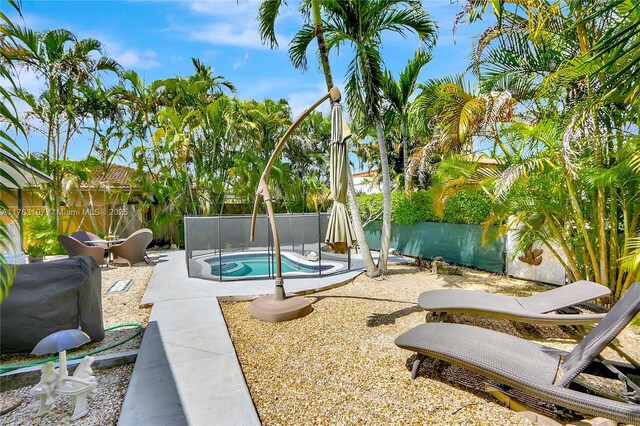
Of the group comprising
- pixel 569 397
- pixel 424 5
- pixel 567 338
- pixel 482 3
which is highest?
pixel 424 5

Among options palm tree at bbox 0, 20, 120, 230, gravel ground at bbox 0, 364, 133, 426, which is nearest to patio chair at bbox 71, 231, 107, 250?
palm tree at bbox 0, 20, 120, 230

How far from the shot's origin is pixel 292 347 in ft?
13.1

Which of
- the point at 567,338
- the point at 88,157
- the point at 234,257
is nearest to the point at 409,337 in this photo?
the point at 567,338

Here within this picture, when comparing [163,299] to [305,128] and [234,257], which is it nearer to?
[234,257]

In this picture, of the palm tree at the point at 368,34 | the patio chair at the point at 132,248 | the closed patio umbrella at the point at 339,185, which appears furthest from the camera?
the patio chair at the point at 132,248

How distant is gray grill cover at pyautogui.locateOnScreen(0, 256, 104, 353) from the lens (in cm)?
356

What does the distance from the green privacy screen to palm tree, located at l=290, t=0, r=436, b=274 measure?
3.03 m

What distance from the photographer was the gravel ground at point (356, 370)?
8.71ft

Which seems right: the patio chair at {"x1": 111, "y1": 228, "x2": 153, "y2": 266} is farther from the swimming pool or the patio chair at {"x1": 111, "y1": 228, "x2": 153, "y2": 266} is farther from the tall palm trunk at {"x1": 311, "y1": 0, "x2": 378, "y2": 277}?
the tall palm trunk at {"x1": 311, "y1": 0, "x2": 378, "y2": 277}

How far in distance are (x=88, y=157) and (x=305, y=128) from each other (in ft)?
39.8

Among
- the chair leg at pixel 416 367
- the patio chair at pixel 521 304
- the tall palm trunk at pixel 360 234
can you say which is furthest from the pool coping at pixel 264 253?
the chair leg at pixel 416 367

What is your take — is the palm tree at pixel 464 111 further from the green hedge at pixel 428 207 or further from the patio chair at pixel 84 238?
the patio chair at pixel 84 238

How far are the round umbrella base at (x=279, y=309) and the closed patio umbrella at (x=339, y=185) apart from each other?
1.19 meters

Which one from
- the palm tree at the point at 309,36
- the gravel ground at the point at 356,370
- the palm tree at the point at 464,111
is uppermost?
the palm tree at the point at 309,36
